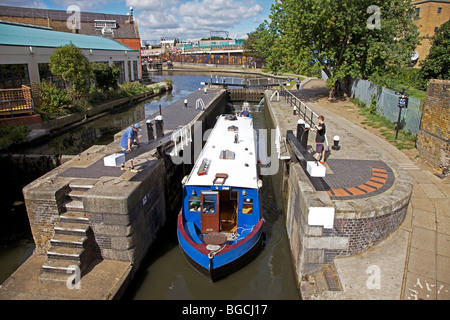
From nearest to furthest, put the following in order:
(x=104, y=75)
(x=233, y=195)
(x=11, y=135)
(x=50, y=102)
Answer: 1. (x=233, y=195)
2. (x=11, y=135)
3. (x=50, y=102)
4. (x=104, y=75)

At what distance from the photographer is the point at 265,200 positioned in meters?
14.7

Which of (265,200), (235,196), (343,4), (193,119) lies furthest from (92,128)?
(343,4)

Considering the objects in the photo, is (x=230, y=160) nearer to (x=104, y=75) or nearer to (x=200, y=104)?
(x=200, y=104)

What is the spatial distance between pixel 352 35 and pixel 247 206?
21669 millimetres

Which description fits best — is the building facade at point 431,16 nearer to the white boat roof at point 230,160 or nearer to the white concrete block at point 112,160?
the white boat roof at point 230,160

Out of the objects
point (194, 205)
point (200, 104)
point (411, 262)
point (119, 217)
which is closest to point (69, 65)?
point (200, 104)

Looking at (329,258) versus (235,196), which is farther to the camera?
(235,196)

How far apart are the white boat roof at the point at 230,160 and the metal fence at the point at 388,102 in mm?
9029

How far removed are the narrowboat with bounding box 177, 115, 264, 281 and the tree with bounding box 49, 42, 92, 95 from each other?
20.6m

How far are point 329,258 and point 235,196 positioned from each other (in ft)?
11.9

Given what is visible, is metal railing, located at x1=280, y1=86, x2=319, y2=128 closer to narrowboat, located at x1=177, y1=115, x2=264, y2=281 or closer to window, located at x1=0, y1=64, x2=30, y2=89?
narrowboat, located at x1=177, y1=115, x2=264, y2=281

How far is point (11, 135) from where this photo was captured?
63.0 ft

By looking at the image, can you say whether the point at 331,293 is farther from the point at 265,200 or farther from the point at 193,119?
the point at 193,119

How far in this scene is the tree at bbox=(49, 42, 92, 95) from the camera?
26.4 metres
